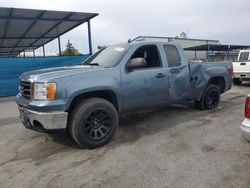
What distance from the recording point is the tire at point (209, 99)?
6.07m

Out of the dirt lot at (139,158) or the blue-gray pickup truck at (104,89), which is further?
the blue-gray pickup truck at (104,89)

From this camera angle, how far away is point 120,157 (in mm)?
3500

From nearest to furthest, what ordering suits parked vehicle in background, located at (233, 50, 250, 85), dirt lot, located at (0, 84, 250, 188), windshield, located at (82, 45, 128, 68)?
dirt lot, located at (0, 84, 250, 188) → windshield, located at (82, 45, 128, 68) → parked vehicle in background, located at (233, 50, 250, 85)

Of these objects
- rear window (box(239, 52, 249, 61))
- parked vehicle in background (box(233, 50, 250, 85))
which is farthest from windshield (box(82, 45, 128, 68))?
rear window (box(239, 52, 249, 61))

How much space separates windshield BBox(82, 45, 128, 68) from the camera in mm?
4273

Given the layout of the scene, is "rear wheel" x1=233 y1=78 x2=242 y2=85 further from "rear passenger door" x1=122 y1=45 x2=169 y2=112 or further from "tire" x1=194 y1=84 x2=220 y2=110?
"rear passenger door" x1=122 y1=45 x2=169 y2=112

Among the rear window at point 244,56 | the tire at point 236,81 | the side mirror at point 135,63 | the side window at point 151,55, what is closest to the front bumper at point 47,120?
the side mirror at point 135,63

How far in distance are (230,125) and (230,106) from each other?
2155mm

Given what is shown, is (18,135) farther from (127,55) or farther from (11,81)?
(11,81)

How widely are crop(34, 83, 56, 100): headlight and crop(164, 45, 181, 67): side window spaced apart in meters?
2.67

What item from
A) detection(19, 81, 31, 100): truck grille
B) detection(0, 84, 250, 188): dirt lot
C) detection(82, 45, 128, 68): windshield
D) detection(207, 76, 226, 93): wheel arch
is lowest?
detection(0, 84, 250, 188): dirt lot

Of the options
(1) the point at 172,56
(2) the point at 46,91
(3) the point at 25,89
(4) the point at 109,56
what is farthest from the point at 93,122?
(1) the point at 172,56

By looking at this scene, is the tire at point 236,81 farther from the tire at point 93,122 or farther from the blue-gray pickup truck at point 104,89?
the tire at point 93,122

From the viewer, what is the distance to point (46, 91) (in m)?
3.44
